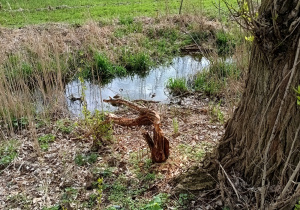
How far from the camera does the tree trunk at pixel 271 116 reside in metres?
1.99

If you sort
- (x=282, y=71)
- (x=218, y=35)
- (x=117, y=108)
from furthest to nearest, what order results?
(x=218, y=35), (x=117, y=108), (x=282, y=71)

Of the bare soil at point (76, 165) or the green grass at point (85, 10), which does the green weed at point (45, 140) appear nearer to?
the bare soil at point (76, 165)

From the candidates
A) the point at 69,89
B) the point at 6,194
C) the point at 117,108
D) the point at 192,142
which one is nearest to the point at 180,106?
the point at 117,108

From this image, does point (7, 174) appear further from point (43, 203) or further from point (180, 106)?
point (180, 106)

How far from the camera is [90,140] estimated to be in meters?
4.13

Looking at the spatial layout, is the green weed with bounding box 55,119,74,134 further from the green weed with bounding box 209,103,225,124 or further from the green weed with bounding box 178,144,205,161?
the green weed with bounding box 209,103,225,124

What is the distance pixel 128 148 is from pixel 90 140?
0.61m

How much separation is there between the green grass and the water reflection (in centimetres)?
279

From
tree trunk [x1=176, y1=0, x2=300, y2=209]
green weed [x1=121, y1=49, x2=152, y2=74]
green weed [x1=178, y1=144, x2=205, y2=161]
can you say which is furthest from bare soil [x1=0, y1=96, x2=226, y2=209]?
green weed [x1=121, y1=49, x2=152, y2=74]

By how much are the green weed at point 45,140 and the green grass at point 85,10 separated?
634cm

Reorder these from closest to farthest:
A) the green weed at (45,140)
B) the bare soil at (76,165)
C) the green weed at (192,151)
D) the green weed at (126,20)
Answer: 1. the bare soil at (76,165)
2. the green weed at (192,151)
3. the green weed at (45,140)
4. the green weed at (126,20)

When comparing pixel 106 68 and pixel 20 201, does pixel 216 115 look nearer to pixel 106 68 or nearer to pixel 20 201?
pixel 20 201

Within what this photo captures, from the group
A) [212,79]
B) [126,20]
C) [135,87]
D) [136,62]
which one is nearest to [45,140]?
[135,87]

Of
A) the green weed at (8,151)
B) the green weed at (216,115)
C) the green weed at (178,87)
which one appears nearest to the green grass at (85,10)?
the green weed at (178,87)
